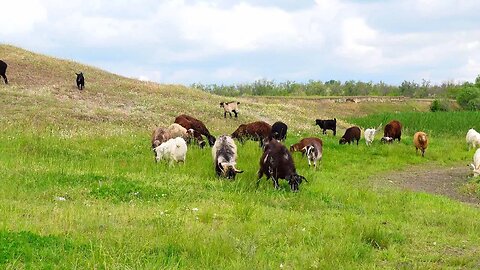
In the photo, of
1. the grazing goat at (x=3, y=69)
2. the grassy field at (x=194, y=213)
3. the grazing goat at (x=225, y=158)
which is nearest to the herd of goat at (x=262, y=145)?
the grazing goat at (x=225, y=158)

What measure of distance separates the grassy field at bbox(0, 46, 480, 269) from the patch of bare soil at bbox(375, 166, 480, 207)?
801 mm

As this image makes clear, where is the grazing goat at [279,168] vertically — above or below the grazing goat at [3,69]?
below

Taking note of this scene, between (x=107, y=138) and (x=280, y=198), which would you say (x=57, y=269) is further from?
(x=107, y=138)

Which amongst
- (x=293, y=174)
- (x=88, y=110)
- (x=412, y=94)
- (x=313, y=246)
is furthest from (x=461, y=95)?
(x=313, y=246)

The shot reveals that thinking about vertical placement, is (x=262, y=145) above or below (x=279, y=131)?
below

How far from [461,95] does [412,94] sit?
1684 inches

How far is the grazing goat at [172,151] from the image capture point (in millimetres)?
16062

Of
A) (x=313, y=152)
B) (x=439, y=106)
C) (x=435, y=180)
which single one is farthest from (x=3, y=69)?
(x=439, y=106)

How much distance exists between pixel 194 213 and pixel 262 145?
10.9 m

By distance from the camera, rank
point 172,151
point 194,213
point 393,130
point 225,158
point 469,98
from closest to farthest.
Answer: point 194,213 → point 225,158 → point 172,151 → point 393,130 → point 469,98

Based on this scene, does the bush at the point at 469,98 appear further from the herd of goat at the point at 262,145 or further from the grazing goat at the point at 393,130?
the grazing goat at the point at 393,130

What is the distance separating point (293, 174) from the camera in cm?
1341

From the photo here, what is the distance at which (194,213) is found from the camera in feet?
31.1

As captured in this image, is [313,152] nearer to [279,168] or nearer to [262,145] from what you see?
[262,145]
